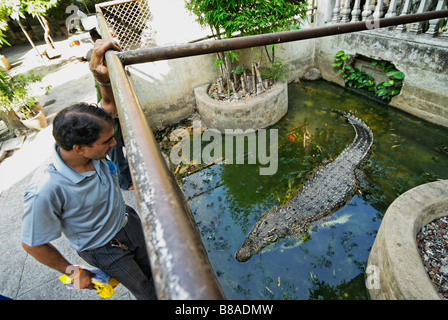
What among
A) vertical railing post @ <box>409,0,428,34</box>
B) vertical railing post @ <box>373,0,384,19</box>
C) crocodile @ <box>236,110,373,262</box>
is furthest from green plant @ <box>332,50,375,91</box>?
crocodile @ <box>236,110,373,262</box>

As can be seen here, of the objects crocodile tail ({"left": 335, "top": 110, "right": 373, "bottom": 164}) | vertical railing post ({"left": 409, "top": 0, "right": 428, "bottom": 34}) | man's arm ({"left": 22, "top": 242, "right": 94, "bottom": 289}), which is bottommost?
crocodile tail ({"left": 335, "top": 110, "right": 373, "bottom": 164})

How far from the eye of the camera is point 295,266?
112 inches

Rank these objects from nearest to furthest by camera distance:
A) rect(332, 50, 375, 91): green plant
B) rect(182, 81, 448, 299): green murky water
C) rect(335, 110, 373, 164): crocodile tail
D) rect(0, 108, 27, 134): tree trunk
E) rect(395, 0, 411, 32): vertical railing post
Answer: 1. rect(182, 81, 448, 299): green murky water
2. rect(335, 110, 373, 164): crocodile tail
3. rect(395, 0, 411, 32): vertical railing post
4. rect(0, 108, 27, 134): tree trunk
5. rect(332, 50, 375, 91): green plant

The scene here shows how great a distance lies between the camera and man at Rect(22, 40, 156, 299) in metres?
1.33

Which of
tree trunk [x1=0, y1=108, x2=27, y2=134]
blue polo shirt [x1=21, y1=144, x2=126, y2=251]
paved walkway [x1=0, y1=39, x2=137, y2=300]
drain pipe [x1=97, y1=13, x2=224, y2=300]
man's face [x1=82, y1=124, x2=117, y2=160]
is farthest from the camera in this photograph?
tree trunk [x1=0, y1=108, x2=27, y2=134]

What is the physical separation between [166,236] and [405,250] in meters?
2.32

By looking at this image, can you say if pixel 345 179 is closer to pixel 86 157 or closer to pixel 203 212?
pixel 203 212

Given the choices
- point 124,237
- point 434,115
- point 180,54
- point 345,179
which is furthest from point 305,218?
point 434,115

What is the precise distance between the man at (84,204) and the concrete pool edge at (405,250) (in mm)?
1996

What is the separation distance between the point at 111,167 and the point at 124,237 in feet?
1.90

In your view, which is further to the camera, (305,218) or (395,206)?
(305,218)

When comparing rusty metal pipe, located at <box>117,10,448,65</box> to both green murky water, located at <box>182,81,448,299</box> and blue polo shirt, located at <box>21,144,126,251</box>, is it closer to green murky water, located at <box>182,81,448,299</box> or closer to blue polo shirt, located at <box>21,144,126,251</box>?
blue polo shirt, located at <box>21,144,126,251</box>

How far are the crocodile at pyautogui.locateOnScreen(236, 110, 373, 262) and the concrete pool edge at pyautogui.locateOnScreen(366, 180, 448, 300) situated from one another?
0.93 metres

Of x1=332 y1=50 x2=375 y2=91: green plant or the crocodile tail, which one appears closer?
the crocodile tail
